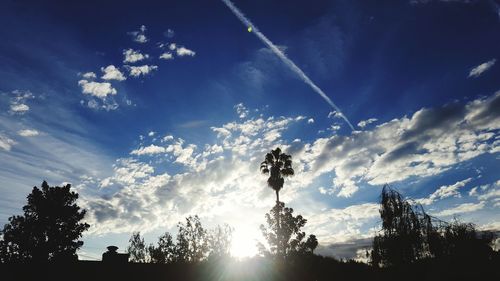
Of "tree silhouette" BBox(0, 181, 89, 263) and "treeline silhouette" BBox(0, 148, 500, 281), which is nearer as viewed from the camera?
"treeline silhouette" BBox(0, 148, 500, 281)

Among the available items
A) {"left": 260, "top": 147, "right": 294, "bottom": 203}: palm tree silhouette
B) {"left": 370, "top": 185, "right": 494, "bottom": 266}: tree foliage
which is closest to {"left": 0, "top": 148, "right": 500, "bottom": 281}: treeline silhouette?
{"left": 370, "top": 185, "right": 494, "bottom": 266}: tree foliage

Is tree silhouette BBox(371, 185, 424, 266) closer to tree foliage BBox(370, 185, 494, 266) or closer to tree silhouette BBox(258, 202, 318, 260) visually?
tree foliage BBox(370, 185, 494, 266)

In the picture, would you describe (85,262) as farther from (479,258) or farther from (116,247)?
(479,258)

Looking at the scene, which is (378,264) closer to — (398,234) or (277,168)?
(398,234)

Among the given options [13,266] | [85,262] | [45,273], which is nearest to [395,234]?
[85,262]

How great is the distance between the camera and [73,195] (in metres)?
48.8

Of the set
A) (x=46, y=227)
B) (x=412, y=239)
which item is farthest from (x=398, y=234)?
(x=46, y=227)

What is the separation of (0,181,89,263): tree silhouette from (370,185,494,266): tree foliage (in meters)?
39.4

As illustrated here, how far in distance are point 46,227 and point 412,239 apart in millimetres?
44334

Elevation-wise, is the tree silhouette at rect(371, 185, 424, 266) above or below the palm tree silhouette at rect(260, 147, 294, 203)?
below

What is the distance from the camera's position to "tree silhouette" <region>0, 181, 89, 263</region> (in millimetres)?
45281

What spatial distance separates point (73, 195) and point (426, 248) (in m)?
44.5

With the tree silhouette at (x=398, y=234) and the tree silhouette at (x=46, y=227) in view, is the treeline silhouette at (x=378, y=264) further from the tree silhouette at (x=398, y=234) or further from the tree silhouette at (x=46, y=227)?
the tree silhouette at (x=46, y=227)

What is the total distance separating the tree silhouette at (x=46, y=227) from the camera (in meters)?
45.3
